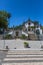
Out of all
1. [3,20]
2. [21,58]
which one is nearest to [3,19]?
[3,20]

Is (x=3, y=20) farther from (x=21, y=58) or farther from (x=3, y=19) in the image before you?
(x=21, y=58)

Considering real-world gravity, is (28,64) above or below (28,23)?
below

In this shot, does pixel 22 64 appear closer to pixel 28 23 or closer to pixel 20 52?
pixel 20 52

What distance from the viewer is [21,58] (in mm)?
5469

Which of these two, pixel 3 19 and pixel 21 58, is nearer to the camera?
pixel 21 58

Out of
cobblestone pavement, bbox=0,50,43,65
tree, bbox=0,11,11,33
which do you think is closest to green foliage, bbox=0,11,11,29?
tree, bbox=0,11,11,33

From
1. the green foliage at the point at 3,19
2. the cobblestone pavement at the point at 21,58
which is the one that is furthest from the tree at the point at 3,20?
the cobblestone pavement at the point at 21,58

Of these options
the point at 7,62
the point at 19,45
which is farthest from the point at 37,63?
the point at 19,45

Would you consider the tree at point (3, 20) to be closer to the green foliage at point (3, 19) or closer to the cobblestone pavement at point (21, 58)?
the green foliage at point (3, 19)

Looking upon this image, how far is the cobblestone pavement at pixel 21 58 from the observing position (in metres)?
5.14

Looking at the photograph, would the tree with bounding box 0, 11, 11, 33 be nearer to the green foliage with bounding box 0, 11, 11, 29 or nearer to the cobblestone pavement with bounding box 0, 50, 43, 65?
the green foliage with bounding box 0, 11, 11, 29

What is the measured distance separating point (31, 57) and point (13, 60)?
2.75ft

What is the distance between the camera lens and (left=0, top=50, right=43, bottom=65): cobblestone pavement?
514 centimetres

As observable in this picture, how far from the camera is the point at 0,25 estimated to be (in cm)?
2383
